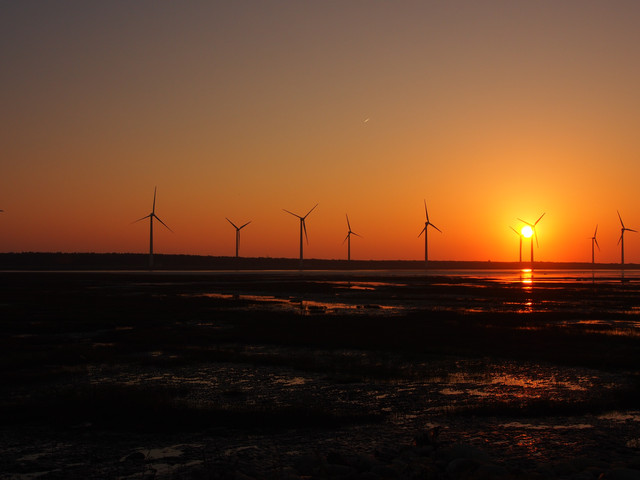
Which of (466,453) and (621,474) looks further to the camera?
(466,453)

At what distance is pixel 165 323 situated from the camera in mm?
38125

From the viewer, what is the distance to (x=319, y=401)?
56.0ft

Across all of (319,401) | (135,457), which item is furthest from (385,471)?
(319,401)

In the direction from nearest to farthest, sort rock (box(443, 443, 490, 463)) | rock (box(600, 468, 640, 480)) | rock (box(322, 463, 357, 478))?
rock (box(600, 468, 640, 480))
rock (box(322, 463, 357, 478))
rock (box(443, 443, 490, 463))

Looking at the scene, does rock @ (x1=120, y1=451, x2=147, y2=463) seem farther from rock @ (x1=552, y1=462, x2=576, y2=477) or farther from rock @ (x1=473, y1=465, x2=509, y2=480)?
rock @ (x1=552, y1=462, x2=576, y2=477)

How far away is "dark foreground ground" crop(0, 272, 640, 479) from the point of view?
455 inches

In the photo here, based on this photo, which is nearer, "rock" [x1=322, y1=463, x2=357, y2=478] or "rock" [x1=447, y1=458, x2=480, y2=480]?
"rock" [x1=447, y1=458, x2=480, y2=480]

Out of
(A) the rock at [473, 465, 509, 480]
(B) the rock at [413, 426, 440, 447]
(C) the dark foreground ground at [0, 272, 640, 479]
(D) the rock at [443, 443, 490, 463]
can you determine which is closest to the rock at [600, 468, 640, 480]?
(C) the dark foreground ground at [0, 272, 640, 479]

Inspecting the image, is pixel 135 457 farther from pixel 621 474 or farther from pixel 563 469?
pixel 621 474

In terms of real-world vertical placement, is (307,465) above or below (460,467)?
below

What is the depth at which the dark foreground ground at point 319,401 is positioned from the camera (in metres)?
11.6

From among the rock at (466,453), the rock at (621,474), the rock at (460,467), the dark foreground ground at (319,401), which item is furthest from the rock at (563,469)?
the rock at (460,467)

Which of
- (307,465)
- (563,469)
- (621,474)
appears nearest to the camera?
(621,474)

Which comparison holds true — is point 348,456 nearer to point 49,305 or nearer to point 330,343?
point 330,343
